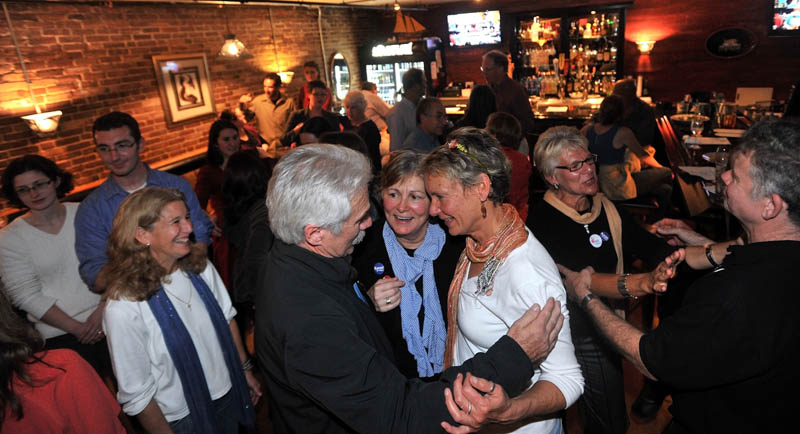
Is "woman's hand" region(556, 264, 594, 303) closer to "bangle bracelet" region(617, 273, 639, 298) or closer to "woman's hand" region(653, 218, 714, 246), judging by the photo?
"bangle bracelet" region(617, 273, 639, 298)

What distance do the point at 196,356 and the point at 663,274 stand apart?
193 cm

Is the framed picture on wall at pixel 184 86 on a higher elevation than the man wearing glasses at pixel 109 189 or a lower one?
higher

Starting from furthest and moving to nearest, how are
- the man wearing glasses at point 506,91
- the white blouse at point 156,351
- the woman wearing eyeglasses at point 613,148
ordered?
the man wearing glasses at point 506,91 → the woman wearing eyeglasses at point 613,148 → the white blouse at point 156,351

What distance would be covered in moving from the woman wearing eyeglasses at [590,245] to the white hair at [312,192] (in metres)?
1.16

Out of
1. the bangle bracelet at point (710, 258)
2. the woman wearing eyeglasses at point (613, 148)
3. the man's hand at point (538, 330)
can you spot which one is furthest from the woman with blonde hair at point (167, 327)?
the woman wearing eyeglasses at point (613, 148)

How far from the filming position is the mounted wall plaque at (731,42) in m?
8.62

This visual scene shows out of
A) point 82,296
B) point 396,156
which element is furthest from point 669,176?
point 82,296

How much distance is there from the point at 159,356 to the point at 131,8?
579 centimetres

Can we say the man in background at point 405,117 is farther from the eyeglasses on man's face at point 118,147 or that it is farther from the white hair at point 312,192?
the white hair at point 312,192

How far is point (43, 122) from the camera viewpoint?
16.0 ft

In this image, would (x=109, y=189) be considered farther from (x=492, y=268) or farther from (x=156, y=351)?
(x=492, y=268)

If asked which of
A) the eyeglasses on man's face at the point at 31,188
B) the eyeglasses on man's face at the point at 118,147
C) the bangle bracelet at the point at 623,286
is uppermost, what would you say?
the eyeglasses on man's face at the point at 118,147

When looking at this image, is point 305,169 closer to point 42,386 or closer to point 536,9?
point 42,386

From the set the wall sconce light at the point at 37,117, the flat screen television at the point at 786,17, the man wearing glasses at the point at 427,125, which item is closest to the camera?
the man wearing glasses at the point at 427,125
